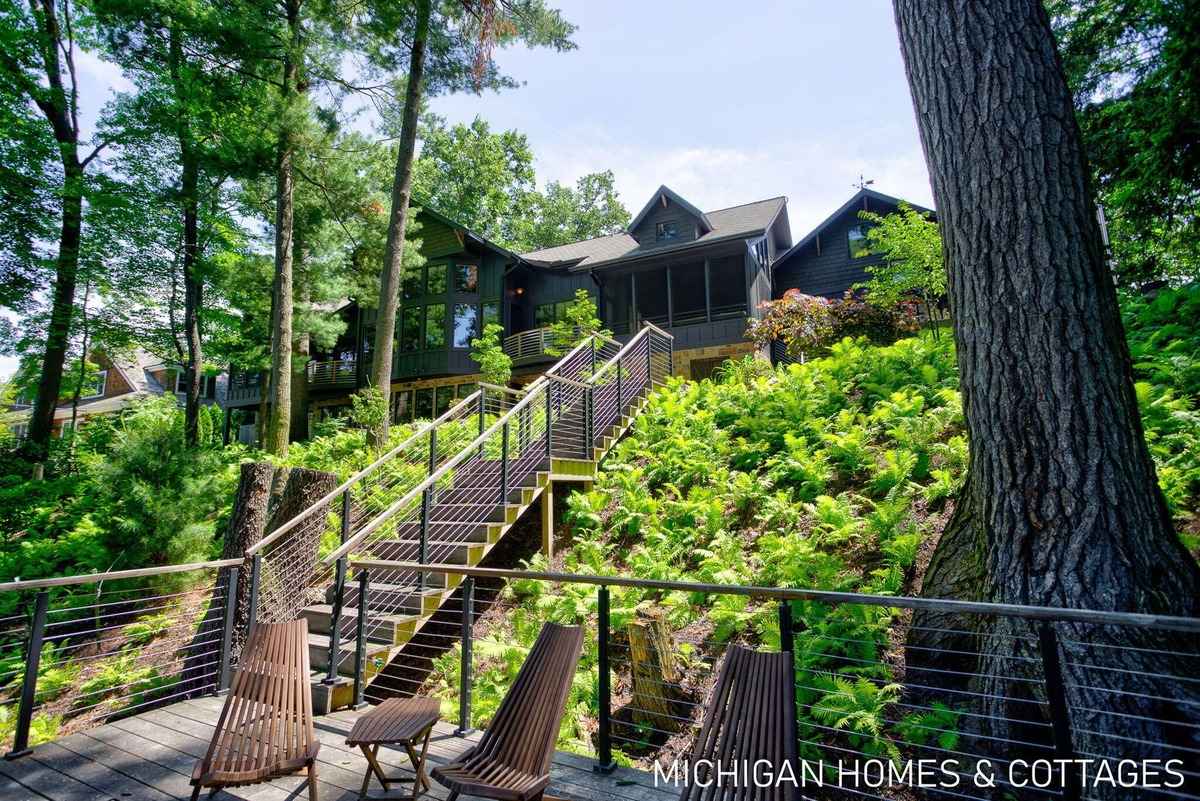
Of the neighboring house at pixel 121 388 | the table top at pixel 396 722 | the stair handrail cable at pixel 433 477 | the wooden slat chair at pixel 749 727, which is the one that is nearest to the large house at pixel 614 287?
the stair handrail cable at pixel 433 477

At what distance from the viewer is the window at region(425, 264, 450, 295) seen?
2427cm

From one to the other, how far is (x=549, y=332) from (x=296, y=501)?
14633mm

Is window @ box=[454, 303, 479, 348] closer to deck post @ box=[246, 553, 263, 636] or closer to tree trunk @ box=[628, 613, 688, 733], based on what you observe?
deck post @ box=[246, 553, 263, 636]

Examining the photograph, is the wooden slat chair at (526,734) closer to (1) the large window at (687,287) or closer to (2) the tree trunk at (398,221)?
(2) the tree trunk at (398,221)

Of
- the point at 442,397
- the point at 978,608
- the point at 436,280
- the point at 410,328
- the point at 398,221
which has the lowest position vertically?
the point at 978,608

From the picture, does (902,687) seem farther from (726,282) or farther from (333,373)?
(333,373)

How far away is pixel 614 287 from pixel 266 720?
2001cm

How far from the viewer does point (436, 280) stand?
2444 cm

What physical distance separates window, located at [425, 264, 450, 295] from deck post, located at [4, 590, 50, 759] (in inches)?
835

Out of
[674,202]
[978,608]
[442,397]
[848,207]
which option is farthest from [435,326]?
[978,608]

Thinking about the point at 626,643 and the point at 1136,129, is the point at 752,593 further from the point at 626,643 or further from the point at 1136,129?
the point at 1136,129

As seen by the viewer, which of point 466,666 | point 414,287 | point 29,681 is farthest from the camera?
point 414,287

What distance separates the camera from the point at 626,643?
17.5 feet

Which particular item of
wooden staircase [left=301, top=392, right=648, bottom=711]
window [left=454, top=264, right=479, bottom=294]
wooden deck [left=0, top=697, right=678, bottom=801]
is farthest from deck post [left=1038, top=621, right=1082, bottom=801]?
window [left=454, top=264, right=479, bottom=294]
